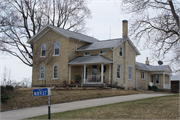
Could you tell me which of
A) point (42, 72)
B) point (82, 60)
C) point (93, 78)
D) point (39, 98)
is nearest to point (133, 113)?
point (39, 98)

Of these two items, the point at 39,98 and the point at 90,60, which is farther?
the point at 90,60

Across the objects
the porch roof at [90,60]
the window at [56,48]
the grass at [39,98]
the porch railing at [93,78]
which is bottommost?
the grass at [39,98]

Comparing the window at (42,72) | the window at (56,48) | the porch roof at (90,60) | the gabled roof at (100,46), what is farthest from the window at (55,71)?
the gabled roof at (100,46)

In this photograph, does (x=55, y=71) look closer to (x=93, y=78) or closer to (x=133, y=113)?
(x=93, y=78)

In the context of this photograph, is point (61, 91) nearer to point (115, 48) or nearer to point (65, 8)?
point (115, 48)

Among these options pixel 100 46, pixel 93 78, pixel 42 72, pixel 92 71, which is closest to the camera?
pixel 93 78

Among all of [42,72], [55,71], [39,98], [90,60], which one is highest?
[90,60]

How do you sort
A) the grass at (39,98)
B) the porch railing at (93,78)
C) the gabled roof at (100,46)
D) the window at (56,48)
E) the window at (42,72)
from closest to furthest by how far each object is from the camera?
the grass at (39,98) → the porch railing at (93,78) → the gabled roof at (100,46) → the window at (56,48) → the window at (42,72)

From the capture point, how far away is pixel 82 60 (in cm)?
2547

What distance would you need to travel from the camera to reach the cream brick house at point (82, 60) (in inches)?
990

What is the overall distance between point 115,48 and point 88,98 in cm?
1027

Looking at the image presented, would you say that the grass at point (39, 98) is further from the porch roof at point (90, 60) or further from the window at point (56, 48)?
the window at point (56, 48)

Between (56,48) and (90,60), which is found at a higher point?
(56,48)

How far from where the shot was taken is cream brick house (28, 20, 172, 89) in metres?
25.1
